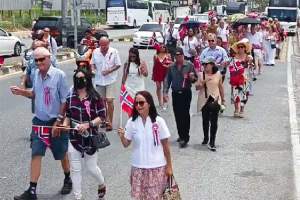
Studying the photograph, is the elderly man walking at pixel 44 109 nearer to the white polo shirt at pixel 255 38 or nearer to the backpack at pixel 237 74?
the backpack at pixel 237 74

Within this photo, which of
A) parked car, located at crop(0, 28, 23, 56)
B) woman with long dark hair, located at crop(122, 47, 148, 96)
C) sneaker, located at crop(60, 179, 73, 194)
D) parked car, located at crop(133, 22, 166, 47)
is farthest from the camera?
parked car, located at crop(133, 22, 166, 47)

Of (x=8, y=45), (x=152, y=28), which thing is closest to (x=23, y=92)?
(x=8, y=45)

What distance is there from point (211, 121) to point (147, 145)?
4.40m

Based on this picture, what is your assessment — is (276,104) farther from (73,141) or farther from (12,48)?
(12,48)

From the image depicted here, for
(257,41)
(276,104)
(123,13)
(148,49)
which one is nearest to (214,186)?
(276,104)

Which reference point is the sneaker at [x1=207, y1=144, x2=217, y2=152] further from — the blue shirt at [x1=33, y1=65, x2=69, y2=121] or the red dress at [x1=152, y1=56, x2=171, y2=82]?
the red dress at [x1=152, y1=56, x2=171, y2=82]

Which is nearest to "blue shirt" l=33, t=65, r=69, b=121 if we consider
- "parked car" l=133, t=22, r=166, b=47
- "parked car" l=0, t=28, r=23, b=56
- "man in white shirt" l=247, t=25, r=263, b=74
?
"man in white shirt" l=247, t=25, r=263, b=74

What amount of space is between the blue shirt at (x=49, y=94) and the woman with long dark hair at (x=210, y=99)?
3487 millimetres

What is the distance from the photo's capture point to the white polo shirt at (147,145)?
19.1ft

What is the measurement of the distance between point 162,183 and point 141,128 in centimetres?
53

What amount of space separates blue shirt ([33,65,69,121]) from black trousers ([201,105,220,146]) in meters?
3.46

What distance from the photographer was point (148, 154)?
5832 millimetres

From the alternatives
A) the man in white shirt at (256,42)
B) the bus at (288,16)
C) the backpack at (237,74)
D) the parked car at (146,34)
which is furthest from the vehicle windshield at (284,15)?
the backpack at (237,74)

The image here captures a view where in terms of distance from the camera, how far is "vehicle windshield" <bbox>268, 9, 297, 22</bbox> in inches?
2073
